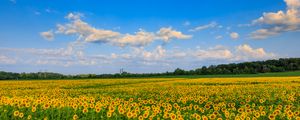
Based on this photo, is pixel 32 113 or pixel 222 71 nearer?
pixel 32 113

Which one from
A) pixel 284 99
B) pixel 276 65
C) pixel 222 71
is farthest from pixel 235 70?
pixel 284 99

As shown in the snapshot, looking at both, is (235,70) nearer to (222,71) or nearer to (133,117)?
(222,71)

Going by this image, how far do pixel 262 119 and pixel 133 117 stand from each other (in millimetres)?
3631

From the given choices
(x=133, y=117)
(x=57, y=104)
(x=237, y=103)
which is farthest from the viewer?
(x=237, y=103)

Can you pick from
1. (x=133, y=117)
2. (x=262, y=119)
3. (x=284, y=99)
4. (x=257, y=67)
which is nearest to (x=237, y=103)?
(x=284, y=99)

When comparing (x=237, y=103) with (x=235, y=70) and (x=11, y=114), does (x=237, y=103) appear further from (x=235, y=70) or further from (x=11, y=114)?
(x=235, y=70)

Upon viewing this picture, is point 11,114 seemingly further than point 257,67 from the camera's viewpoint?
No

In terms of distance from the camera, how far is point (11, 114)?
1107 centimetres

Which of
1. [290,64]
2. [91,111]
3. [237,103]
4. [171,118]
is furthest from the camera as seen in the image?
[290,64]

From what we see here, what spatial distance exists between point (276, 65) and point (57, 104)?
3866 inches

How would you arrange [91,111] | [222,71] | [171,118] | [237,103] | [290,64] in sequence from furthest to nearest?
[290,64] < [222,71] < [237,103] < [91,111] < [171,118]

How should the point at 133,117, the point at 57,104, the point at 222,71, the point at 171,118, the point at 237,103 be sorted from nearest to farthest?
the point at 171,118, the point at 133,117, the point at 57,104, the point at 237,103, the point at 222,71

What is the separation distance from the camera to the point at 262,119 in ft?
33.6

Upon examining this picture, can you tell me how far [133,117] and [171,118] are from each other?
3.78ft
